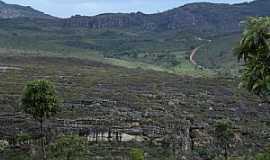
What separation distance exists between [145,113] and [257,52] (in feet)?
169

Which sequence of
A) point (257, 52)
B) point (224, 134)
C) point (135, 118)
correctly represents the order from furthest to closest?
point (135, 118), point (224, 134), point (257, 52)

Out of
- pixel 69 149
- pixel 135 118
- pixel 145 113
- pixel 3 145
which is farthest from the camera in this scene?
pixel 145 113

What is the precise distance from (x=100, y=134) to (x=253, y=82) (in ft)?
129

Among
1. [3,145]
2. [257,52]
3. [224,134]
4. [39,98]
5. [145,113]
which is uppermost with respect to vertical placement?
[257,52]

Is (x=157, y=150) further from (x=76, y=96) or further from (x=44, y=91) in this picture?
(x=76, y=96)

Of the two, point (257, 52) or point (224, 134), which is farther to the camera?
point (224, 134)

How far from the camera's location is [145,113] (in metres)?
80.6

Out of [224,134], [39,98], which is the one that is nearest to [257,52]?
[39,98]

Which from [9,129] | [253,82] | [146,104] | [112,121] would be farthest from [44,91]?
[146,104]

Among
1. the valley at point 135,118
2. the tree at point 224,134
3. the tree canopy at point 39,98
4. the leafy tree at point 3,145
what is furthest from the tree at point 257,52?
the tree at point 224,134

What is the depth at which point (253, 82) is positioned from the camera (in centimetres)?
3000

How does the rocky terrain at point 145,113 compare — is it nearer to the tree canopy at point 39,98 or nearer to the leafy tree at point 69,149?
the leafy tree at point 69,149

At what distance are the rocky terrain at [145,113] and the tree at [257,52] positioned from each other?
32038mm

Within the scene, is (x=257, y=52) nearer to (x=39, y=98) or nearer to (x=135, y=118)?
(x=39, y=98)
